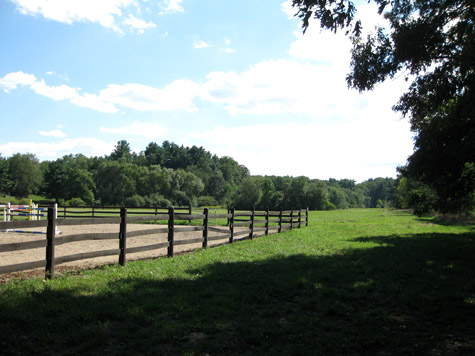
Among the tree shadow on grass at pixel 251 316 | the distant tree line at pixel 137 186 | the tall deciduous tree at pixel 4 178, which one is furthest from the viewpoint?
the tall deciduous tree at pixel 4 178

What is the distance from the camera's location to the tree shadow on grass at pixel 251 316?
4051 millimetres

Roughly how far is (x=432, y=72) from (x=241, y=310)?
9.89 m

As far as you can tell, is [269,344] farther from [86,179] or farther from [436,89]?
[86,179]

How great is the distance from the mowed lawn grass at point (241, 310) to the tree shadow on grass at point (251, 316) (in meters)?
0.02

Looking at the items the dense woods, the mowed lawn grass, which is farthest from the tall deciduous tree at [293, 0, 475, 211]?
the dense woods

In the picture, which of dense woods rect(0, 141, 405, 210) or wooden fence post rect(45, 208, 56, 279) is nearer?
wooden fence post rect(45, 208, 56, 279)

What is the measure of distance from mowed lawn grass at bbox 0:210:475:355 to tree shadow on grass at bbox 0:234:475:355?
0.02m

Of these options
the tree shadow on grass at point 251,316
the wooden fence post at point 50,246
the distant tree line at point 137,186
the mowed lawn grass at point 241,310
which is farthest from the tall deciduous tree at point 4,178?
the tree shadow on grass at point 251,316

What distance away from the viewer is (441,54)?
10.8 meters

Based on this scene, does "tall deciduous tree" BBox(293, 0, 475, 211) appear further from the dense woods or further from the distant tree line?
the dense woods

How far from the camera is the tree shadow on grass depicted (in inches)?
159

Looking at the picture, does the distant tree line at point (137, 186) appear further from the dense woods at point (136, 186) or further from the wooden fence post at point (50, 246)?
the wooden fence post at point (50, 246)

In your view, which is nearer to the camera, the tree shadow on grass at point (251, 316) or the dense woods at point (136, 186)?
the tree shadow on grass at point (251, 316)

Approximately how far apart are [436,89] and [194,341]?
32.8 feet
